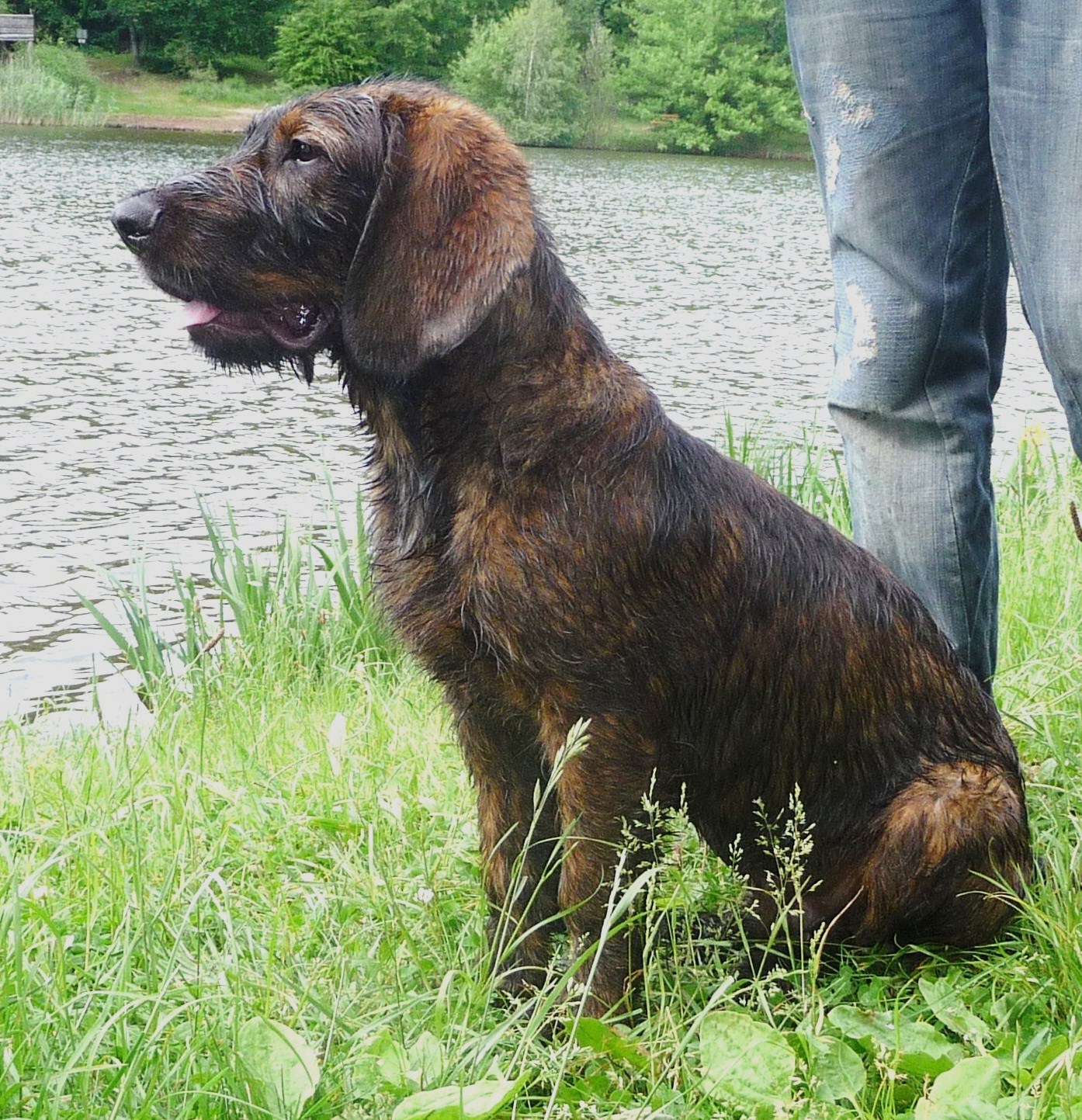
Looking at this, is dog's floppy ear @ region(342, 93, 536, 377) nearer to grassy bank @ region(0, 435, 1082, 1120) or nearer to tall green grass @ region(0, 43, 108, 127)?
grassy bank @ region(0, 435, 1082, 1120)

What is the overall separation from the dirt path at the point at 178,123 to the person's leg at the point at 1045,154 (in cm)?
3898

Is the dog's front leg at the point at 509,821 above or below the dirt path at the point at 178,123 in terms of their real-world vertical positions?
below

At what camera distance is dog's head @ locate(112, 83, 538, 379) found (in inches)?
95.4

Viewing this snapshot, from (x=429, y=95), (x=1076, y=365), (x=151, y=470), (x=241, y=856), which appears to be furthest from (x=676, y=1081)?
(x=151, y=470)

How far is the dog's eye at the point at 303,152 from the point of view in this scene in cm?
259

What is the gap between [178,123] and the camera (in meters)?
40.3

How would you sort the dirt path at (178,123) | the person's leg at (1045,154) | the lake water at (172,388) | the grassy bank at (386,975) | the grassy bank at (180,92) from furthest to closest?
the grassy bank at (180,92) → the dirt path at (178,123) → the lake water at (172,388) → the person's leg at (1045,154) → the grassy bank at (386,975)

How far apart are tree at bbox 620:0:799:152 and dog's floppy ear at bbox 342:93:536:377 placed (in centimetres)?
4699

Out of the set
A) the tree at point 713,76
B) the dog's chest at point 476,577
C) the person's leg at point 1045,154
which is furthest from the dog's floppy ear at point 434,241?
the tree at point 713,76

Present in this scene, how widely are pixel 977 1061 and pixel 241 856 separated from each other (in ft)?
5.28

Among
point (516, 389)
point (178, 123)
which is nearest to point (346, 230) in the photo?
point (516, 389)

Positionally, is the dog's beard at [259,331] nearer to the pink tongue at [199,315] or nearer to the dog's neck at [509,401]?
the pink tongue at [199,315]

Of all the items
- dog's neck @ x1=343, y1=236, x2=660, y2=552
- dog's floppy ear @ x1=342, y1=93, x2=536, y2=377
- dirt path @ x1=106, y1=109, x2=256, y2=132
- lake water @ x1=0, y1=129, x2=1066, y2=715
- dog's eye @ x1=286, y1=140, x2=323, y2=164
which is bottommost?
lake water @ x1=0, y1=129, x2=1066, y2=715

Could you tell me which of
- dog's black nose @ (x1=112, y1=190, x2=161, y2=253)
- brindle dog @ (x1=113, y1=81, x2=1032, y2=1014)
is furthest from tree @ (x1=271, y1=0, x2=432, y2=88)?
brindle dog @ (x1=113, y1=81, x2=1032, y2=1014)
